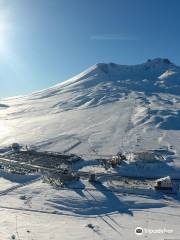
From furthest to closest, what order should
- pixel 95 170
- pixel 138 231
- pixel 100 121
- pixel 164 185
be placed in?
pixel 100 121, pixel 95 170, pixel 164 185, pixel 138 231

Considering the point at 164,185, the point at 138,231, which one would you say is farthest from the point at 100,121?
the point at 138,231

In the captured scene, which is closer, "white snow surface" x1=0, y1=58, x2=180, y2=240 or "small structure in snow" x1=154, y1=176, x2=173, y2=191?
"white snow surface" x1=0, y1=58, x2=180, y2=240

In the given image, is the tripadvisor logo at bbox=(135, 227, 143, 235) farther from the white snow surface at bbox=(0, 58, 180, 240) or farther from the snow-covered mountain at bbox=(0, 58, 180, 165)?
the snow-covered mountain at bbox=(0, 58, 180, 165)

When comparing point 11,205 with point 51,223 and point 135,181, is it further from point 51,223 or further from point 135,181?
point 135,181

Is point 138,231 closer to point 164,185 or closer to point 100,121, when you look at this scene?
point 164,185

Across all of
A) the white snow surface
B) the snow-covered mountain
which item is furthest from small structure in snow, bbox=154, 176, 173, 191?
the snow-covered mountain

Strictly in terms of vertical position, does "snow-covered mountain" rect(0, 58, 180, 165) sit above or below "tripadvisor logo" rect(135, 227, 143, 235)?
above

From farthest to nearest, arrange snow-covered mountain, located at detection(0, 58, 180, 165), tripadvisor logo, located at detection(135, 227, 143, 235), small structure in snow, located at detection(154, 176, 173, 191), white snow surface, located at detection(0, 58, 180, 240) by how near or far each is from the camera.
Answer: snow-covered mountain, located at detection(0, 58, 180, 165), small structure in snow, located at detection(154, 176, 173, 191), white snow surface, located at detection(0, 58, 180, 240), tripadvisor logo, located at detection(135, 227, 143, 235)

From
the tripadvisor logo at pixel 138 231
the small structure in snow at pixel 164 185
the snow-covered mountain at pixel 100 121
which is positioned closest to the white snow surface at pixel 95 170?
the snow-covered mountain at pixel 100 121

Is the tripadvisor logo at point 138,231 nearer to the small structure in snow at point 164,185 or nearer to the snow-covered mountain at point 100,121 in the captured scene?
the small structure in snow at point 164,185
